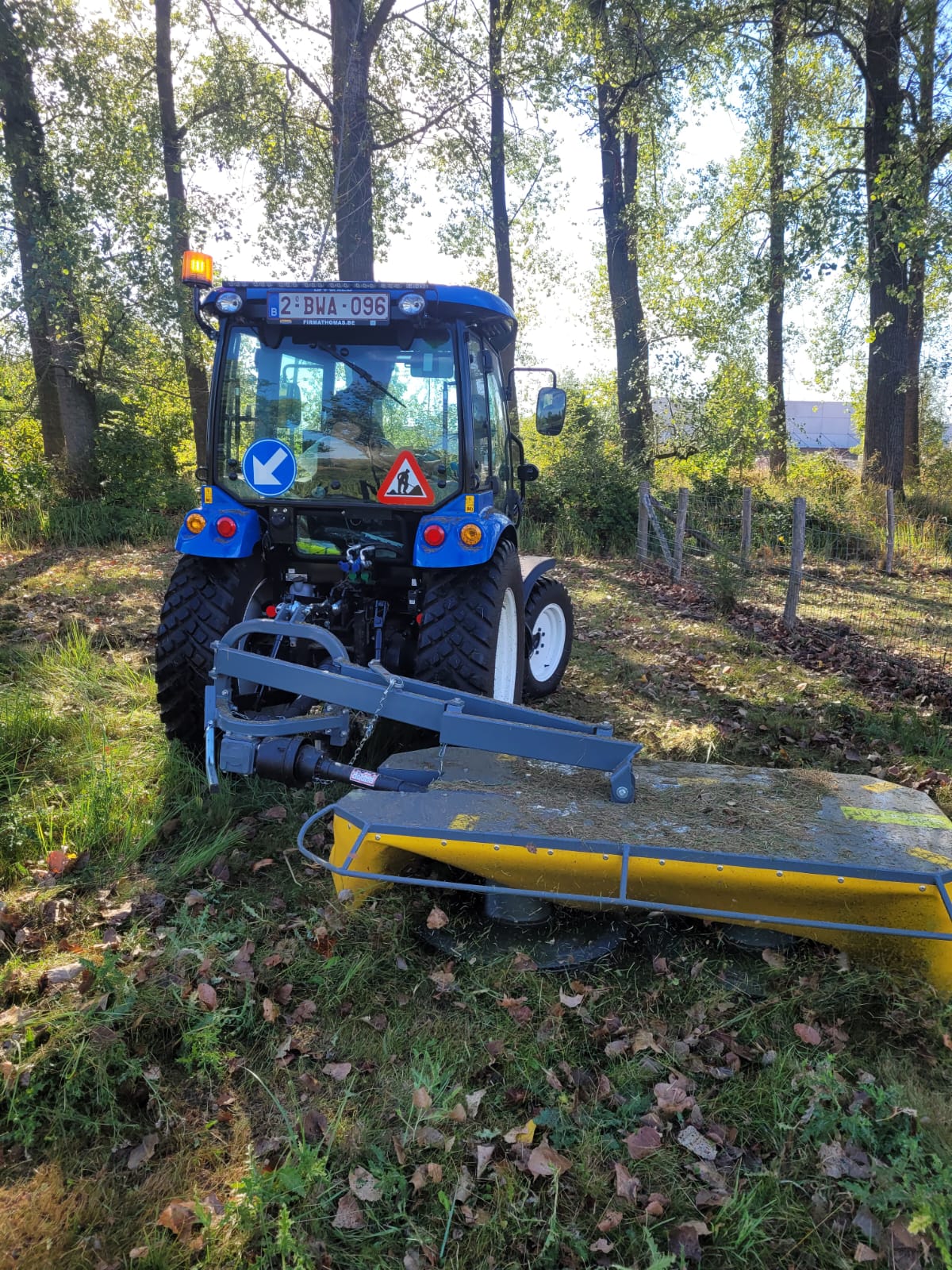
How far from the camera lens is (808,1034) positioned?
251 centimetres

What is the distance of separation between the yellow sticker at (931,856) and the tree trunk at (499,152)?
435 inches

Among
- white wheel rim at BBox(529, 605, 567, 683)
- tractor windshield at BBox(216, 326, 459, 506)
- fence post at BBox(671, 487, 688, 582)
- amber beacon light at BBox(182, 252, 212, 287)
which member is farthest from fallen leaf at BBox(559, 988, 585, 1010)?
fence post at BBox(671, 487, 688, 582)

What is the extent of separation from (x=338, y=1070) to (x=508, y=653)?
2.51 metres

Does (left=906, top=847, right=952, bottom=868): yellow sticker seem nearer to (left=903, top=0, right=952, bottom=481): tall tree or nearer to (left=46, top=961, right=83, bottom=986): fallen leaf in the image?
(left=46, top=961, right=83, bottom=986): fallen leaf

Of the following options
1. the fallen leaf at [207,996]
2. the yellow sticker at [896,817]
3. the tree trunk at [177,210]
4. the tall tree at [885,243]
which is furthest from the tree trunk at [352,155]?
the fallen leaf at [207,996]

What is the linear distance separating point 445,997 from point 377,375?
285 centimetres

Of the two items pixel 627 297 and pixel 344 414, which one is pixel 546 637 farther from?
pixel 627 297

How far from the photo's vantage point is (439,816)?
276 centimetres

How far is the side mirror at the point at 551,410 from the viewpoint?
4.61 m

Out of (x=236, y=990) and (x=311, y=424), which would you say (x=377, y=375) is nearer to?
(x=311, y=424)

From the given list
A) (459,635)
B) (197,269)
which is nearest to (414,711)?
(459,635)

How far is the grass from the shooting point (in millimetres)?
1953

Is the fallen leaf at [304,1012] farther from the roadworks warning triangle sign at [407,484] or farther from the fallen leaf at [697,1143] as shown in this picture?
the roadworks warning triangle sign at [407,484]

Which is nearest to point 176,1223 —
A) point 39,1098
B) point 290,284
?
point 39,1098
